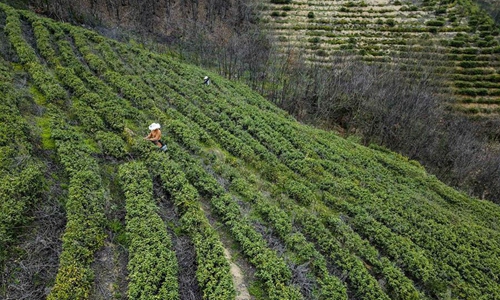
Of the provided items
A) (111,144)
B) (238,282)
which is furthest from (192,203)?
(111,144)

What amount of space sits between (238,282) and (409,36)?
→ 5120cm

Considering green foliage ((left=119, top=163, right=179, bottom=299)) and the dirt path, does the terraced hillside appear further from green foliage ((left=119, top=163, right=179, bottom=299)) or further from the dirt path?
the dirt path

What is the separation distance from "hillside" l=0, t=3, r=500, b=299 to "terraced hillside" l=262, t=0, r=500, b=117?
2740 cm

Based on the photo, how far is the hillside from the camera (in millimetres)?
Answer: 11617

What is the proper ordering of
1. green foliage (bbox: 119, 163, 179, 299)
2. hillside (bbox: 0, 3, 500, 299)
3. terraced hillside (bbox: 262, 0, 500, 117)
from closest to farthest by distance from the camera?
green foliage (bbox: 119, 163, 179, 299) → hillside (bbox: 0, 3, 500, 299) → terraced hillside (bbox: 262, 0, 500, 117)

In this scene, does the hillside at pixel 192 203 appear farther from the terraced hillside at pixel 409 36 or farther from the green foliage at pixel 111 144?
the terraced hillside at pixel 409 36

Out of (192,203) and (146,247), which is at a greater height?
(192,203)

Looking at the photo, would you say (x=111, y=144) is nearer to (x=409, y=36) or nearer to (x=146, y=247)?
(x=146, y=247)

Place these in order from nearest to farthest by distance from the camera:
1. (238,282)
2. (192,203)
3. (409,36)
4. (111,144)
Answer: (238,282)
(192,203)
(111,144)
(409,36)

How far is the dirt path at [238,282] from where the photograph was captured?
12.0 meters

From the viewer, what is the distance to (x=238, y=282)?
40.8 ft

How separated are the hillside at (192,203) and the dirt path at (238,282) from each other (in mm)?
48

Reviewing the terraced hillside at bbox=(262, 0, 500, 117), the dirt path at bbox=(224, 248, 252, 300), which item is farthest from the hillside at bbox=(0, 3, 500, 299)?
the terraced hillside at bbox=(262, 0, 500, 117)

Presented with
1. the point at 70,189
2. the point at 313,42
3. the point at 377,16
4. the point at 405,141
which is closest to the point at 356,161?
the point at 405,141
